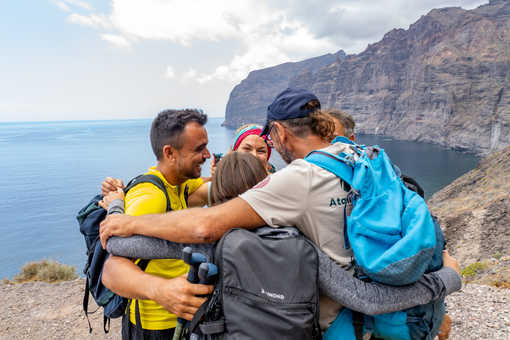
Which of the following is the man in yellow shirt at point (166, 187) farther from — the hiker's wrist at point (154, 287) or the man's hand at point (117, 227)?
the hiker's wrist at point (154, 287)

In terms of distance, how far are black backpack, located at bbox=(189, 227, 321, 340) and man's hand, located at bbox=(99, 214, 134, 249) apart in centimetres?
76

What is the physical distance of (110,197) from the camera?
2.63 m

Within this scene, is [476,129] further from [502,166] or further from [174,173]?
[174,173]

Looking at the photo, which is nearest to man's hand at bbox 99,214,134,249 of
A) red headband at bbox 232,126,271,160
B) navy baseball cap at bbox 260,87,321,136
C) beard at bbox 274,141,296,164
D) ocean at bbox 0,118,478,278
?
beard at bbox 274,141,296,164

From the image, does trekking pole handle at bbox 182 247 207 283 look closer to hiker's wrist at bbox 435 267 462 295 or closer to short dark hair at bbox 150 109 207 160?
short dark hair at bbox 150 109 207 160

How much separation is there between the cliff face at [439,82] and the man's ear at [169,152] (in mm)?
113330

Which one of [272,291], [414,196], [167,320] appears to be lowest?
[167,320]

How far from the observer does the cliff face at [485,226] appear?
50.8 feet

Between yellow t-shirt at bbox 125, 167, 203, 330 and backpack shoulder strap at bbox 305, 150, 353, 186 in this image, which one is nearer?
backpack shoulder strap at bbox 305, 150, 353, 186

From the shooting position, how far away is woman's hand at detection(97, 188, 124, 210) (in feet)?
8.48

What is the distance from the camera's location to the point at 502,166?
1619 inches

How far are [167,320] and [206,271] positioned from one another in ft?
4.22

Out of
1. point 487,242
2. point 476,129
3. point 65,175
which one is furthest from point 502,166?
point 65,175

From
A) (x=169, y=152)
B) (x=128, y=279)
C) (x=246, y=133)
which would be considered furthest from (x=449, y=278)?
(x=246, y=133)
